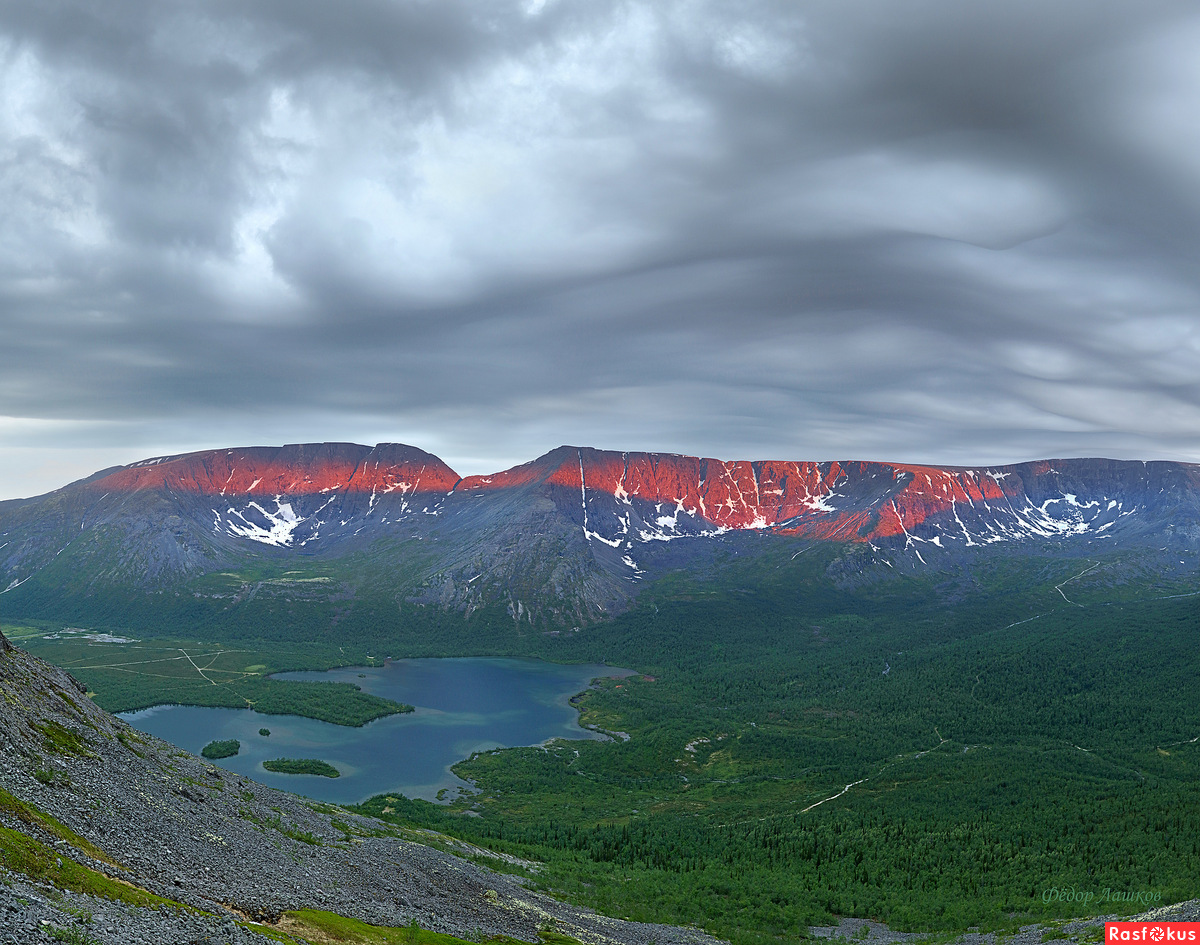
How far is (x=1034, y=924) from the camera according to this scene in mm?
84125

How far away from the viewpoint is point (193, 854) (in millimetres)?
56969

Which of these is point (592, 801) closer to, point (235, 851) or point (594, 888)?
point (594, 888)

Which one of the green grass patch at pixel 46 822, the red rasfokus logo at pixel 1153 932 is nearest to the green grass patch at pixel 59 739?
the green grass patch at pixel 46 822

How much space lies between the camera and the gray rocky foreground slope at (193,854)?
39812 millimetres

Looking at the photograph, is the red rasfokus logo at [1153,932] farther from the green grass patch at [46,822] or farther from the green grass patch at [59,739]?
the green grass patch at [59,739]

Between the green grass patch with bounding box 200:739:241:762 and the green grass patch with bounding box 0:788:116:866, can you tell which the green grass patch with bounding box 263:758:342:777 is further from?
the green grass patch with bounding box 0:788:116:866

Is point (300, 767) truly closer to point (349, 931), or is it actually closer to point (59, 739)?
point (59, 739)

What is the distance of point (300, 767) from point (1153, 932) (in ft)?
558

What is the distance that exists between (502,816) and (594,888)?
203 ft

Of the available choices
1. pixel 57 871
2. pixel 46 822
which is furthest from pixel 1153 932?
pixel 46 822

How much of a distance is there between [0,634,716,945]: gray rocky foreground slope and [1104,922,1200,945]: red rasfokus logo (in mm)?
40528

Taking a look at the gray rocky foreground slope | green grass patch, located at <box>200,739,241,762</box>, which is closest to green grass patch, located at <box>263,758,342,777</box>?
green grass patch, located at <box>200,739,241,762</box>

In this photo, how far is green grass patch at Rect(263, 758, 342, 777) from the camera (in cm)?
17725

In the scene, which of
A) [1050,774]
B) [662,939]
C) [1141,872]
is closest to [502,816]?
[662,939]
